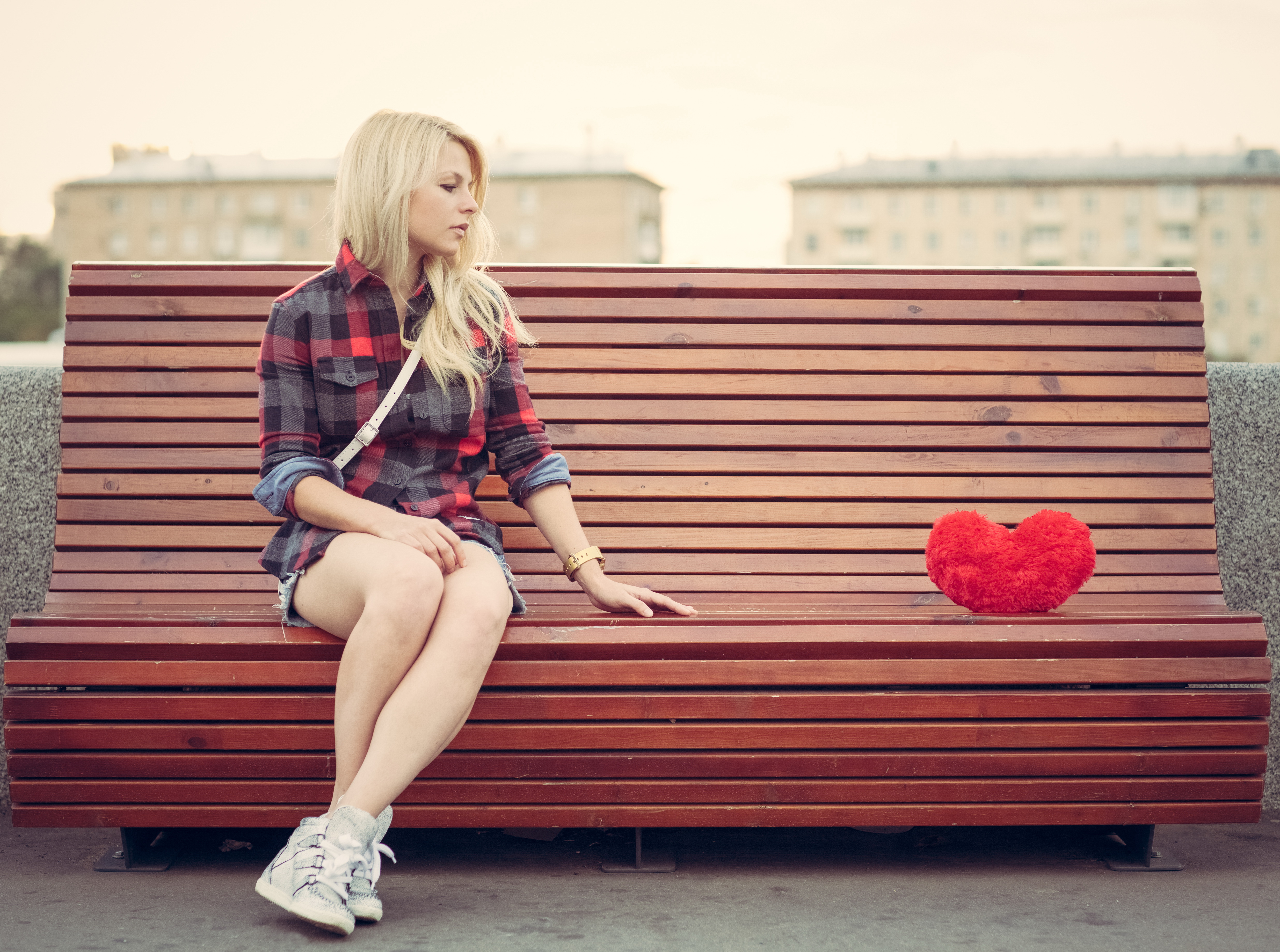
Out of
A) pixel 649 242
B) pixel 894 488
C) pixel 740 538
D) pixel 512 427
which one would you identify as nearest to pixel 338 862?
pixel 512 427

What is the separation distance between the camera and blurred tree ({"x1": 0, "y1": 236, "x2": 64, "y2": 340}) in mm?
61375

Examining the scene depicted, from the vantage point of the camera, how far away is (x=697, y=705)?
8.80 ft

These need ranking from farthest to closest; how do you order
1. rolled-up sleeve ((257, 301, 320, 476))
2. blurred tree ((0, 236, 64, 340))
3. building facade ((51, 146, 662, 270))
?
building facade ((51, 146, 662, 270)), blurred tree ((0, 236, 64, 340)), rolled-up sleeve ((257, 301, 320, 476))

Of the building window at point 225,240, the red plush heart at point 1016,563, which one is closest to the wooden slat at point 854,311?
the red plush heart at point 1016,563

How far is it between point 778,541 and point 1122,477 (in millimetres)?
994

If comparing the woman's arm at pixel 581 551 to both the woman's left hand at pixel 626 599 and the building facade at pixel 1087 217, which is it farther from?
the building facade at pixel 1087 217

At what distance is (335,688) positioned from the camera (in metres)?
2.65

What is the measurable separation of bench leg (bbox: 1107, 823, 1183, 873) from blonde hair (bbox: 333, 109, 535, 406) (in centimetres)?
190

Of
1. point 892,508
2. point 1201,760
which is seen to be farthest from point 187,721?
point 1201,760

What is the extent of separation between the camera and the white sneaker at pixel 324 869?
7.53 ft

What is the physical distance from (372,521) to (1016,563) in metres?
1.50

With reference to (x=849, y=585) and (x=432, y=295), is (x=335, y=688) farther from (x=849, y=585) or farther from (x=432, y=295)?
(x=849, y=585)

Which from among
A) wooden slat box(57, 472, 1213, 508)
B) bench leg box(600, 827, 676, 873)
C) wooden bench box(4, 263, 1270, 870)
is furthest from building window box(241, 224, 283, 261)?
bench leg box(600, 827, 676, 873)

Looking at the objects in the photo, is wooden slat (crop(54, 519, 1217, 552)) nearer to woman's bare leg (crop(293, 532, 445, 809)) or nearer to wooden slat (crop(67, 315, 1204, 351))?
wooden slat (crop(67, 315, 1204, 351))
